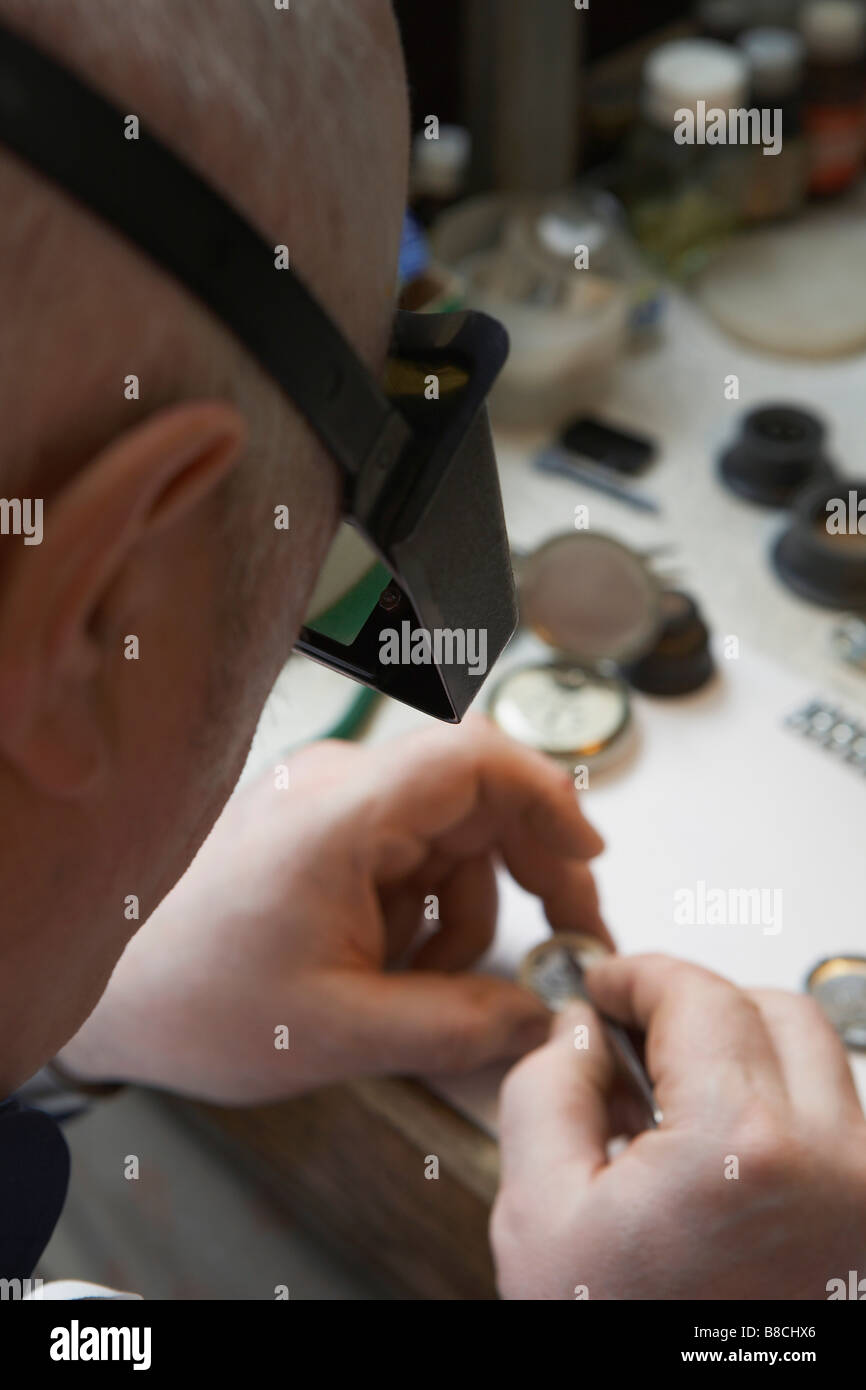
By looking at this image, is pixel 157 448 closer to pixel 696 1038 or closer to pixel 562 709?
pixel 696 1038

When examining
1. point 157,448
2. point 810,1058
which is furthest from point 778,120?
point 157,448

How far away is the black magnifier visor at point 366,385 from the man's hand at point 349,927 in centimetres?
22

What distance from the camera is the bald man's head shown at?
0.27 metres

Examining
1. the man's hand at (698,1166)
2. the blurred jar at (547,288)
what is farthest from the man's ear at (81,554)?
the blurred jar at (547,288)

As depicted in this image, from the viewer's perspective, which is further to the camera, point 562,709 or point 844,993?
point 562,709

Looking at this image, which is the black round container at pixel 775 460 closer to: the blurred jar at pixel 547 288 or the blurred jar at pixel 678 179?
the blurred jar at pixel 547 288

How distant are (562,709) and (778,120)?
0.72 meters

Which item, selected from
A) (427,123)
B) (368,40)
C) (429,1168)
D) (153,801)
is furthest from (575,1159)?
(427,123)

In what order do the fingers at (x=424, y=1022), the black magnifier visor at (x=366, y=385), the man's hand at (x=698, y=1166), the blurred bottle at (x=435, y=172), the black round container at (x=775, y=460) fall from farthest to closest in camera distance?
the blurred bottle at (x=435, y=172)
the black round container at (x=775, y=460)
the fingers at (x=424, y=1022)
the man's hand at (x=698, y=1166)
the black magnifier visor at (x=366, y=385)

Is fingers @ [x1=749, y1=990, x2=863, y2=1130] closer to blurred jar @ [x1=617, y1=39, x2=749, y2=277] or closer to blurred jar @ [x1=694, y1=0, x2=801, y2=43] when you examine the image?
blurred jar @ [x1=617, y1=39, x2=749, y2=277]

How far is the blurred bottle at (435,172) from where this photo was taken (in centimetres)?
116

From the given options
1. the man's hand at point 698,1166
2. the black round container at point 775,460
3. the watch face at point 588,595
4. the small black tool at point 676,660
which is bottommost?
the man's hand at point 698,1166

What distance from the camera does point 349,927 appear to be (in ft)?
2.19

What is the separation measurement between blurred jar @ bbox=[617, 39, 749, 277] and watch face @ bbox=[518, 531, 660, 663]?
50 centimetres
